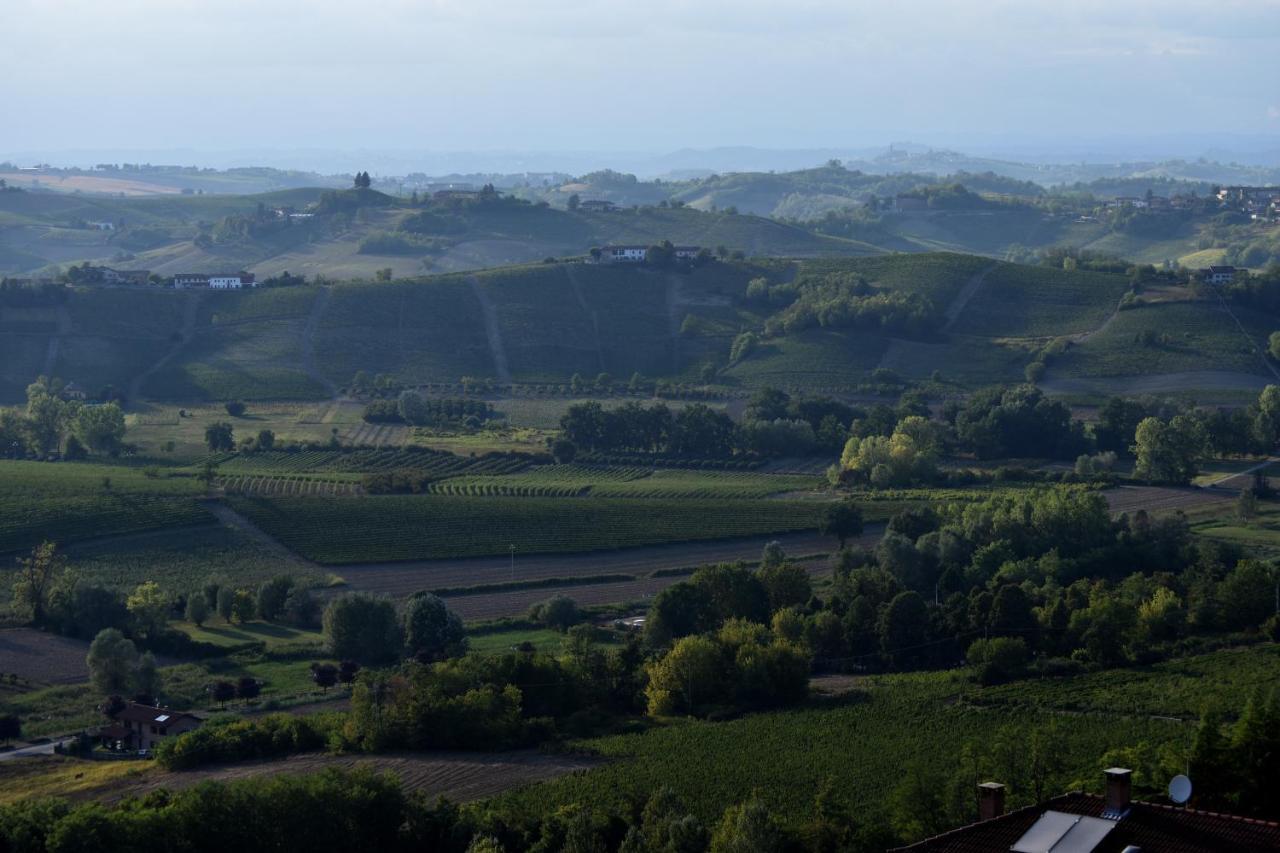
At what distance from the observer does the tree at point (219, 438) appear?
66750mm

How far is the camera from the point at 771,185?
200 m

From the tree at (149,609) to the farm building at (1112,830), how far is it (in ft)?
96.6

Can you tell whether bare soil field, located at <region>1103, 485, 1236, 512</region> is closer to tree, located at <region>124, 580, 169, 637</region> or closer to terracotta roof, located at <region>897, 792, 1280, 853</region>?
tree, located at <region>124, 580, 169, 637</region>

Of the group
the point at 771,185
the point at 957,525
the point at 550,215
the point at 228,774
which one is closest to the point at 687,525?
the point at 957,525

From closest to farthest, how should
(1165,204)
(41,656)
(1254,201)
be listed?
1. (41,656)
2. (1254,201)
3. (1165,204)

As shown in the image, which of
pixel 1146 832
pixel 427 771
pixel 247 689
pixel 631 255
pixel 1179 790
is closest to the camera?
pixel 1146 832

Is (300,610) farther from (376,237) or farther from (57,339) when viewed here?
(376,237)

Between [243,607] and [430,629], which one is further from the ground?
[430,629]

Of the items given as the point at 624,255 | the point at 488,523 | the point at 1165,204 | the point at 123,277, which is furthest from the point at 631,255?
the point at 1165,204

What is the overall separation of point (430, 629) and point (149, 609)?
764 centimetres

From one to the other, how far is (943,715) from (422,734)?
9.84 m

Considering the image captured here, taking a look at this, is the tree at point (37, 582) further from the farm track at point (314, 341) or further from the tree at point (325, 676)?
the farm track at point (314, 341)

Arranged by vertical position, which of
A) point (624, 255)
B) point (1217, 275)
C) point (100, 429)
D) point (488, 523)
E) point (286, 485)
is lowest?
point (488, 523)

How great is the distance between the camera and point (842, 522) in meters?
52.8
